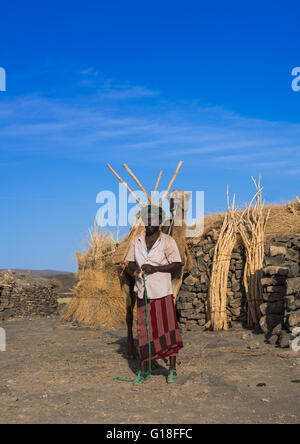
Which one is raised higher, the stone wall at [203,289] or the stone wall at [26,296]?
the stone wall at [203,289]

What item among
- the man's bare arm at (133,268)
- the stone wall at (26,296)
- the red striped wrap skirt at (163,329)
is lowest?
the stone wall at (26,296)

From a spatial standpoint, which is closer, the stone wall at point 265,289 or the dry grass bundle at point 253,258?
the stone wall at point 265,289

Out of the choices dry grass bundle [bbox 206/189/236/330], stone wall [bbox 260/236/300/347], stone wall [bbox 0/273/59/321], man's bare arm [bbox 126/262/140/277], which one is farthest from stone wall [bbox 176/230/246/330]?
stone wall [bbox 0/273/59/321]

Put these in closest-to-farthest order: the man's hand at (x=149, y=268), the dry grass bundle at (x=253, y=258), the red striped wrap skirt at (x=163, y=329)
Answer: the man's hand at (x=149, y=268) < the red striped wrap skirt at (x=163, y=329) < the dry grass bundle at (x=253, y=258)

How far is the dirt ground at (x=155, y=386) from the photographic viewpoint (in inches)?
154

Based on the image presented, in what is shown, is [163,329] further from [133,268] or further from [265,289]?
[265,289]

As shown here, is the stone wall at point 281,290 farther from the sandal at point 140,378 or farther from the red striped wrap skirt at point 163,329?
the sandal at point 140,378

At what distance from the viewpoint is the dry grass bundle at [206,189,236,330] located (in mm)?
8633

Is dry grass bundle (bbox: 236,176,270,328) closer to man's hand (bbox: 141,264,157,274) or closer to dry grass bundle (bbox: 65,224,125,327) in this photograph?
dry grass bundle (bbox: 65,224,125,327)

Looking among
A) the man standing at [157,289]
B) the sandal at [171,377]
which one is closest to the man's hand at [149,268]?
the man standing at [157,289]

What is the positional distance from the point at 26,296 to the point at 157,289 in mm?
12258

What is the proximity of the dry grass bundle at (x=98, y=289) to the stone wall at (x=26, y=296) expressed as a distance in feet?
15.7
